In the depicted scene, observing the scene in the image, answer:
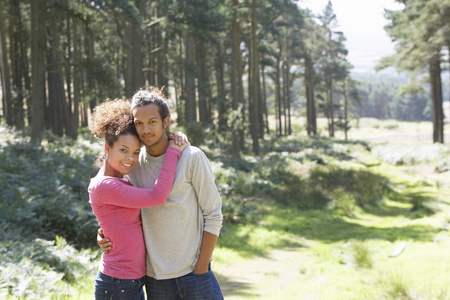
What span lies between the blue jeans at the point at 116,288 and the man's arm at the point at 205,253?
1.26ft

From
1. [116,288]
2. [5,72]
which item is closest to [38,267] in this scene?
[116,288]

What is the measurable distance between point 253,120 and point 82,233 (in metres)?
16.2

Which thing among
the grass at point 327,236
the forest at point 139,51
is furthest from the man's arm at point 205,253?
the forest at point 139,51

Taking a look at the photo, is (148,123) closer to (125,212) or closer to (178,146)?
(178,146)

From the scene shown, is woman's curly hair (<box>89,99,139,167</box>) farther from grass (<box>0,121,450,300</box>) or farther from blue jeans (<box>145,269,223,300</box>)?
grass (<box>0,121,450,300</box>)

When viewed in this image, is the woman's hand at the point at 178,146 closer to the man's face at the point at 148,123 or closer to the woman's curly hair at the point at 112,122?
the man's face at the point at 148,123

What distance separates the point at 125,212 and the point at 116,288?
1.46 ft

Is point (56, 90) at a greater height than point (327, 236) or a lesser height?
greater

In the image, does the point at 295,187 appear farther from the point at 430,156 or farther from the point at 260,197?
the point at 430,156

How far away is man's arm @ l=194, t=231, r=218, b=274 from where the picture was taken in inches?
105

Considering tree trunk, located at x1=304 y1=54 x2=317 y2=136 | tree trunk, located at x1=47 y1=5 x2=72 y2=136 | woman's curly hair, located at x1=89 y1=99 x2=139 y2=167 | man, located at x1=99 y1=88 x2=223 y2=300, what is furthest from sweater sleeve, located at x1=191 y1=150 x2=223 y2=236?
tree trunk, located at x1=304 y1=54 x2=317 y2=136

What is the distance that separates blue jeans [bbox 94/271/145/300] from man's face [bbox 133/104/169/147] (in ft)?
2.76

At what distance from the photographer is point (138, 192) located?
2586mm

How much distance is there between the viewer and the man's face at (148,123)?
269 centimetres
